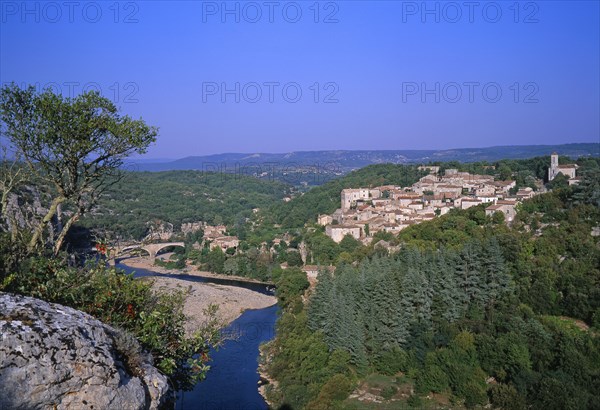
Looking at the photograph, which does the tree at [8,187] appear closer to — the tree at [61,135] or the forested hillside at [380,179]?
the tree at [61,135]

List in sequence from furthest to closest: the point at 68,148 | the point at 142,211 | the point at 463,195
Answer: the point at 142,211, the point at 463,195, the point at 68,148

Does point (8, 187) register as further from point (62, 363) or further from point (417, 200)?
point (417, 200)

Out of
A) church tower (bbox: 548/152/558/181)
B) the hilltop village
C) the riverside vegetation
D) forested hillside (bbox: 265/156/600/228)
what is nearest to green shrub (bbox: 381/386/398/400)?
the riverside vegetation

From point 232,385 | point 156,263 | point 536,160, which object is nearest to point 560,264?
point 232,385

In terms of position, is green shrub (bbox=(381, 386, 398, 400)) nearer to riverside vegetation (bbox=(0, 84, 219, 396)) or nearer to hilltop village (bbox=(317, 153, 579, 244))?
riverside vegetation (bbox=(0, 84, 219, 396))

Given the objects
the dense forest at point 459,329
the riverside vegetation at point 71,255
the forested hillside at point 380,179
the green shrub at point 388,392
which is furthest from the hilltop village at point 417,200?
the riverside vegetation at point 71,255

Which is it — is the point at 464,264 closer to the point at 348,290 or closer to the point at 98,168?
the point at 348,290
